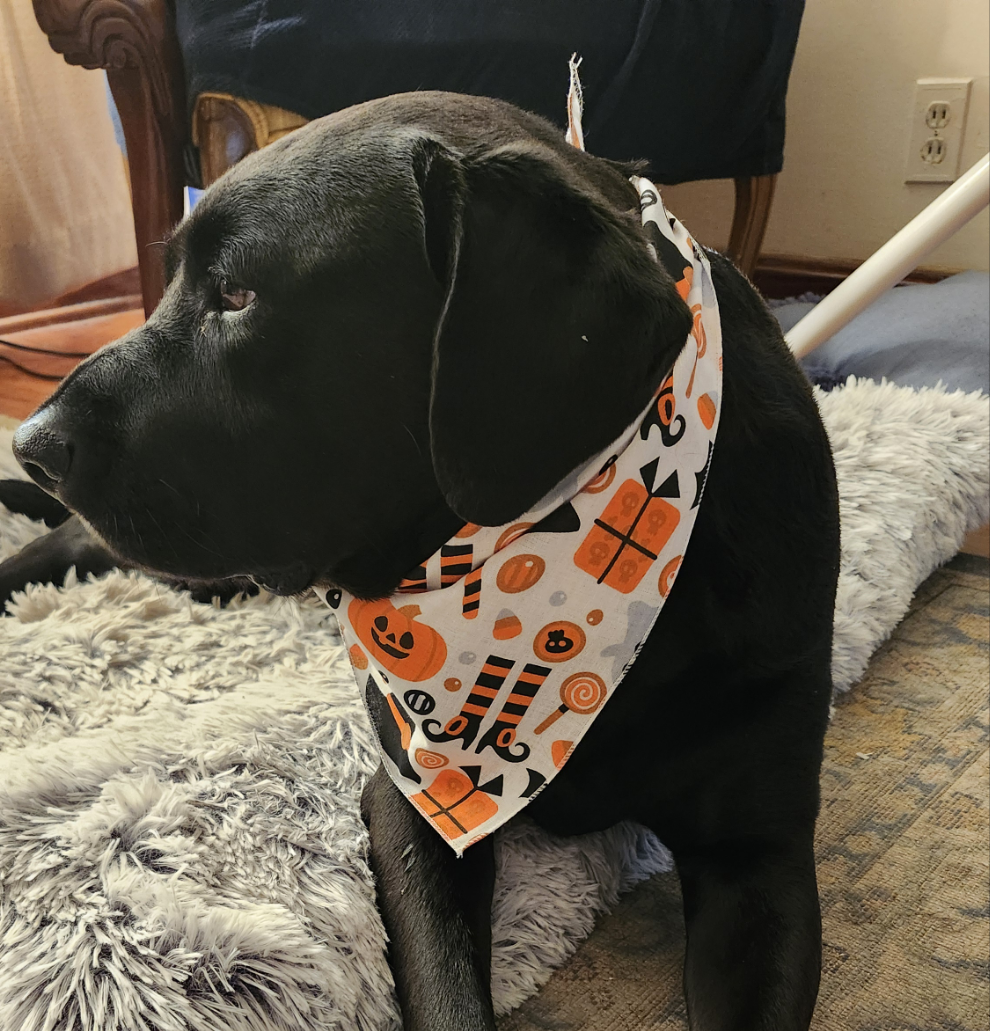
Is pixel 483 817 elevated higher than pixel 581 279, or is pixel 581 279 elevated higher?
pixel 581 279

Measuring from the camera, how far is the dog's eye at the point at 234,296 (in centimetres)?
75

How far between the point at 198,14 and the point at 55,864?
1223 mm

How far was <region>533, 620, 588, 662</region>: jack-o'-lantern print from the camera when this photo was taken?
2.86ft

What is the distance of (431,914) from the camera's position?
2.87 ft

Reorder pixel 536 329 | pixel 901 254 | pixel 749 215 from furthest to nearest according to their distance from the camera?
pixel 749 215 < pixel 901 254 < pixel 536 329

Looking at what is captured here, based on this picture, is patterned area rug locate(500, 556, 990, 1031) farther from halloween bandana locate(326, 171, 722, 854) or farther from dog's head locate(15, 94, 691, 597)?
dog's head locate(15, 94, 691, 597)

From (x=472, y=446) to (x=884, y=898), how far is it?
647mm

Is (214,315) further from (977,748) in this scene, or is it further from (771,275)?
(771,275)

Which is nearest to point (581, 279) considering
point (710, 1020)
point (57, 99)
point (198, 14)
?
point (710, 1020)

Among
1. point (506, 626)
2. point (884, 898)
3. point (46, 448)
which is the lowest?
point (884, 898)

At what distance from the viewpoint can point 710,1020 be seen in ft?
2.66

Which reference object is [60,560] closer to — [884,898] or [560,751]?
[560,751]

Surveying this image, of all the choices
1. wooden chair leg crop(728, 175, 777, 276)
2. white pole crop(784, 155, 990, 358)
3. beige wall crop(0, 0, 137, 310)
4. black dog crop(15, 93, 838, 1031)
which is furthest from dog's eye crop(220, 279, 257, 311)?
wooden chair leg crop(728, 175, 777, 276)

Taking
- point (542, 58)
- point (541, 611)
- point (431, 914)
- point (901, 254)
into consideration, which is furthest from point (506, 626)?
point (901, 254)
